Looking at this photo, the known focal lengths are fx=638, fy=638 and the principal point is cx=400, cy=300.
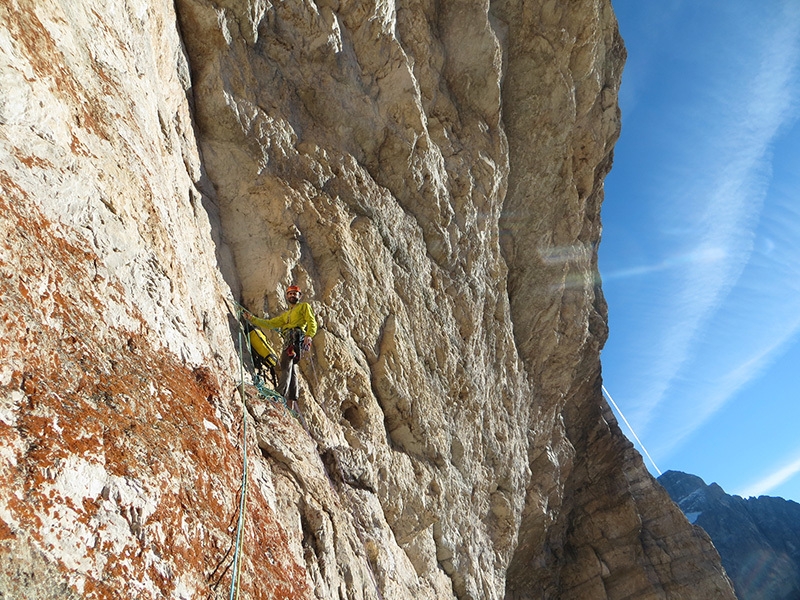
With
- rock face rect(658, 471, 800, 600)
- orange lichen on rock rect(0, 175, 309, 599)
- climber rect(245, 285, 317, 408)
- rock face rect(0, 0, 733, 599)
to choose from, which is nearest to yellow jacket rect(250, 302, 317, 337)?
climber rect(245, 285, 317, 408)

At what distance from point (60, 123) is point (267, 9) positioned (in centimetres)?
681

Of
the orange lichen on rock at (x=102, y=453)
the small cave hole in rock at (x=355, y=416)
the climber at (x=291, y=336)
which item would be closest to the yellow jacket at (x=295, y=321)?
the climber at (x=291, y=336)

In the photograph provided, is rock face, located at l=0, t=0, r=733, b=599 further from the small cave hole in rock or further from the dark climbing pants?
the dark climbing pants

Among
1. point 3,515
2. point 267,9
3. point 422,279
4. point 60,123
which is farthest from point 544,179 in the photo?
point 3,515

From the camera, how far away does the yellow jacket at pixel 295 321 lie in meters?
8.23

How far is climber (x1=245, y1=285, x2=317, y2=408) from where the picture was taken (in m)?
7.98

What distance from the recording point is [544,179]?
17703 millimetres

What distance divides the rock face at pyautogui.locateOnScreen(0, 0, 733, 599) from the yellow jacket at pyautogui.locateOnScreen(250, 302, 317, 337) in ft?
2.04

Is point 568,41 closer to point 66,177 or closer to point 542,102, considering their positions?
point 542,102

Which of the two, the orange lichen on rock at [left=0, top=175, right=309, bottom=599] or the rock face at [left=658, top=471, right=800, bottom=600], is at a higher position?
the rock face at [left=658, top=471, right=800, bottom=600]

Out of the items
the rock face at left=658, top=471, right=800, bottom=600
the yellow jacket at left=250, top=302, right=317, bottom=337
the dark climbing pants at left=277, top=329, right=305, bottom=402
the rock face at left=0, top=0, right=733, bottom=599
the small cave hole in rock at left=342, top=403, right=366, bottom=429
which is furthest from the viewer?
the rock face at left=658, top=471, right=800, bottom=600

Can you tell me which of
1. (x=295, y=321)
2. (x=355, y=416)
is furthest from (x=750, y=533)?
(x=295, y=321)

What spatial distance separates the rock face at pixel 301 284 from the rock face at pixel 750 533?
39.0 m

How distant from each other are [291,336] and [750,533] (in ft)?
231
